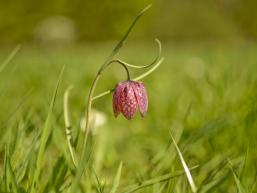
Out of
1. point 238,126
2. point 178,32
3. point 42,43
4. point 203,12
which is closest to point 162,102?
point 238,126

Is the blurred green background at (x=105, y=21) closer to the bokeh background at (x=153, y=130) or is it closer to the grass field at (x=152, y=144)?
the bokeh background at (x=153, y=130)

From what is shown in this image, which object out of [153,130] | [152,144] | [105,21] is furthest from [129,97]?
[105,21]

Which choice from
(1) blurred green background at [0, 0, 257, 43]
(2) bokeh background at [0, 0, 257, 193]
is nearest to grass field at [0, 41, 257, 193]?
(2) bokeh background at [0, 0, 257, 193]

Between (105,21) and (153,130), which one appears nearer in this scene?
(153,130)

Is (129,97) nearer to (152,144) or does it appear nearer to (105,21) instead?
(152,144)

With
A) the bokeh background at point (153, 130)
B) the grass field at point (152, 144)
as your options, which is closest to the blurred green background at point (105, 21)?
the bokeh background at point (153, 130)

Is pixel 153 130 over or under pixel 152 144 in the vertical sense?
under

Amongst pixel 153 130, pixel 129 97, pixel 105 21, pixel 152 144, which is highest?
pixel 129 97
